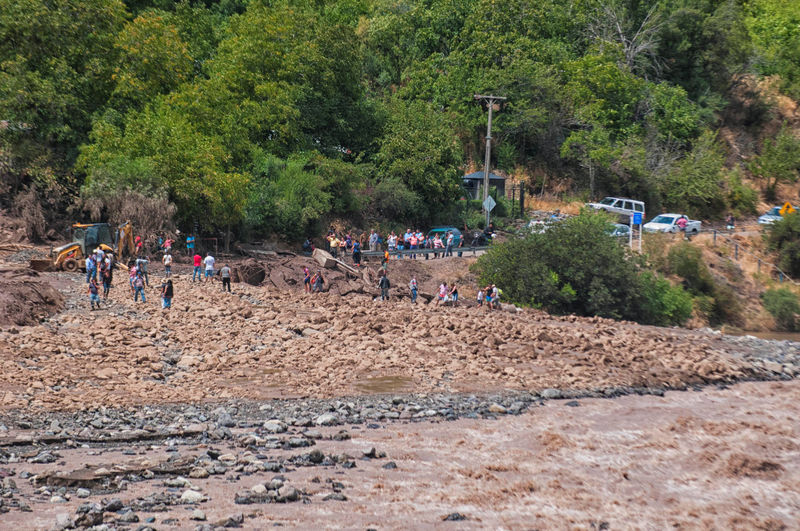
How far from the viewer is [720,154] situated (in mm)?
64625

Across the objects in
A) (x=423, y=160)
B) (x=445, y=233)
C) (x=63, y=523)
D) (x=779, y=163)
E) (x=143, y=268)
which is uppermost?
(x=779, y=163)

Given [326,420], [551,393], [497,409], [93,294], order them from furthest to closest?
[93,294] → [551,393] → [497,409] → [326,420]

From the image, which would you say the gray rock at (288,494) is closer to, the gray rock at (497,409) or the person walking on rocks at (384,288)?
the gray rock at (497,409)

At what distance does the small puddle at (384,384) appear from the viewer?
75.0 ft

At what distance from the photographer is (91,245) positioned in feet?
121

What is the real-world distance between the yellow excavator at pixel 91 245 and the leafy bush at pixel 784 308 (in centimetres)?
3113

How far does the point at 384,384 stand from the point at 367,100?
34479 millimetres

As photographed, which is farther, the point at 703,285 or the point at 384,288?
the point at 703,285

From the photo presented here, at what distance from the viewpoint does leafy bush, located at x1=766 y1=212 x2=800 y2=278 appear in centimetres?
5091

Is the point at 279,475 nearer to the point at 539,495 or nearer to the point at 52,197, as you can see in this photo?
the point at 539,495

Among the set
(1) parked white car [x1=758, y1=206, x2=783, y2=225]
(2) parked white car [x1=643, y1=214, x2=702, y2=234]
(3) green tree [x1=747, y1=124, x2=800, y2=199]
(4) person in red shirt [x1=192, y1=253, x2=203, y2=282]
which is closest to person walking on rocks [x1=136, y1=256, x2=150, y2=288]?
(4) person in red shirt [x1=192, y1=253, x2=203, y2=282]

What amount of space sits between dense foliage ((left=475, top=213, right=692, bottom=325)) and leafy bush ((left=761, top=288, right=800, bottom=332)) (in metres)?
6.65

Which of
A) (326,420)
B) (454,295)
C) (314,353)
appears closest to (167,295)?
(314,353)

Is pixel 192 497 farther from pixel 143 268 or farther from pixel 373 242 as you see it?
pixel 373 242
